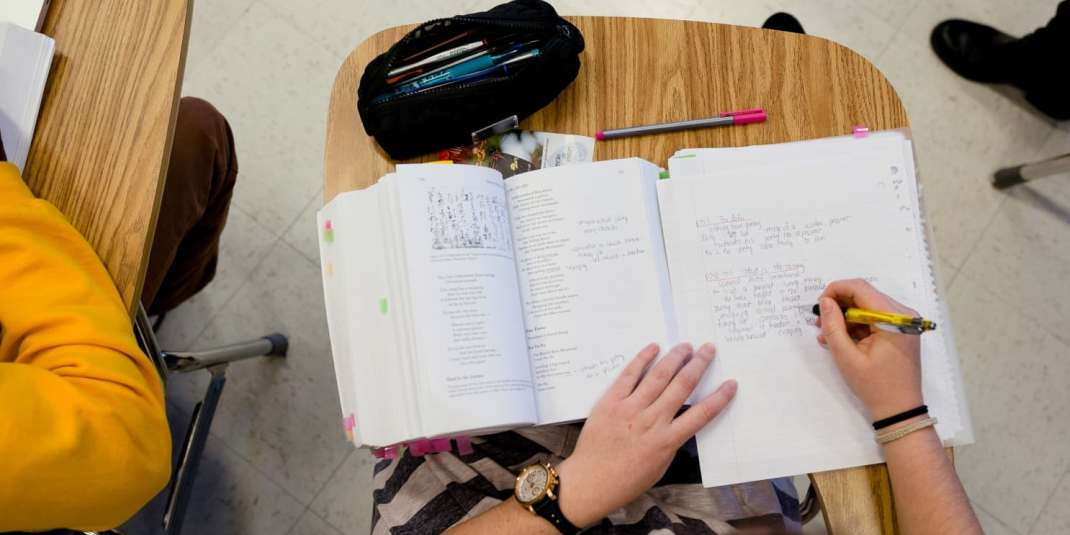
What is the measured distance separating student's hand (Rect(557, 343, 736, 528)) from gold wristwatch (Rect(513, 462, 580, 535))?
0.01 meters

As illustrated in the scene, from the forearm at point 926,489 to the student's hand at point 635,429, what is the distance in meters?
0.18

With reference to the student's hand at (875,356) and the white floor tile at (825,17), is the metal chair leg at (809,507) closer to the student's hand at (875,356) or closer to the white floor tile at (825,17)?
the student's hand at (875,356)

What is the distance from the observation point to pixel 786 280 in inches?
31.1

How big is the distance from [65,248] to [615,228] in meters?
0.59

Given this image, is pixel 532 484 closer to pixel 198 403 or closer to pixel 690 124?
pixel 690 124

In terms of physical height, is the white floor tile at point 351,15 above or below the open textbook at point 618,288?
below

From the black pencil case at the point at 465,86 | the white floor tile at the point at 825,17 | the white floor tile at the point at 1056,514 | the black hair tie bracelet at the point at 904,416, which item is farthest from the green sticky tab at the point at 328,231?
the white floor tile at the point at 1056,514

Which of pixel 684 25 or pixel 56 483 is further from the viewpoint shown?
pixel 684 25

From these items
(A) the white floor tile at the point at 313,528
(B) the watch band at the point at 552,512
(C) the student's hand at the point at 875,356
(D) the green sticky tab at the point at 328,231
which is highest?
(C) the student's hand at the point at 875,356

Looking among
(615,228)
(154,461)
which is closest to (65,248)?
(154,461)

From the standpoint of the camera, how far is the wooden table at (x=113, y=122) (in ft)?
2.63

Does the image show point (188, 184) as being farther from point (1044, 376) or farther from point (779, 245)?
point (1044, 376)

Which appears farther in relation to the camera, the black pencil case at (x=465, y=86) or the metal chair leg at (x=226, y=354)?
the metal chair leg at (x=226, y=354)

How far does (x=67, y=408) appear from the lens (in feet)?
2.16
